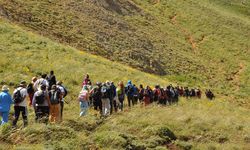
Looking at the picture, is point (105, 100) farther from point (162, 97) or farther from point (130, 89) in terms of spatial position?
point (162, 97)

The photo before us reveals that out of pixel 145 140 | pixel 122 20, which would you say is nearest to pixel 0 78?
pixel 145 140

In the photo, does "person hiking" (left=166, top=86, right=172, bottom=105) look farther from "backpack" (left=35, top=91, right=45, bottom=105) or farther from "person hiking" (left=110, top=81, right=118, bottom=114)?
"backpack" (left=35, top=91, right=45, bottom=105)

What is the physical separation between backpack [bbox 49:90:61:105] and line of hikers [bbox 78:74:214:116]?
7.11 ft

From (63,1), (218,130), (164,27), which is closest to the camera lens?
(218,130)

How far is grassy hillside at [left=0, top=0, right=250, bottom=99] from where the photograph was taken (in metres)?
41.0

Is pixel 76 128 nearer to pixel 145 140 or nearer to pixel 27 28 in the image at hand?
pixel 145 140

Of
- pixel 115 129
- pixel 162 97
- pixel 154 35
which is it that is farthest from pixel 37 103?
pixel 154 35

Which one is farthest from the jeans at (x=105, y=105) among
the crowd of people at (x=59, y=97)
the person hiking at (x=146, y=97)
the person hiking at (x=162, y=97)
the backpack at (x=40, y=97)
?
the person hiking at (x=162, y=97)

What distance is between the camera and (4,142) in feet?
35.5

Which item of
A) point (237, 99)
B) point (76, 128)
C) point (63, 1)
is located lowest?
point (237, 99)

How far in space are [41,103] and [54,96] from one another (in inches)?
29.9

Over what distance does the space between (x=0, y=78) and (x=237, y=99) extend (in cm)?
2749

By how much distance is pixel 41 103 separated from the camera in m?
13.3

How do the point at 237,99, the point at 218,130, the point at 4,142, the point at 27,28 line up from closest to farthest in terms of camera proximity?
the point at 4,142, the point at 218,130, the point at 27,28, the point at 237,99
